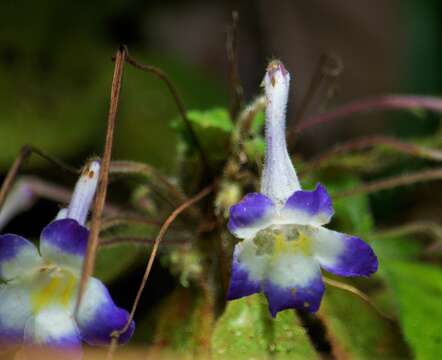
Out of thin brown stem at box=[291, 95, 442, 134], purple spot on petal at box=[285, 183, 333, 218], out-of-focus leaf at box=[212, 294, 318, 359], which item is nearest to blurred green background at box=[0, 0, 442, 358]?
thin brown stem at box=[291, 95, 442, 134]

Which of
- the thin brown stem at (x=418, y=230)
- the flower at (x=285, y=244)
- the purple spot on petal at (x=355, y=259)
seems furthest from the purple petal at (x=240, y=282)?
the thin brown stem at (x=418, y=230)

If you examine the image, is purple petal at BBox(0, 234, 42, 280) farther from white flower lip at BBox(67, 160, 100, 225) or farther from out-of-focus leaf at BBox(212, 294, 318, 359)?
out-of-focus leaf at BBox(212, 294, 318, 359)

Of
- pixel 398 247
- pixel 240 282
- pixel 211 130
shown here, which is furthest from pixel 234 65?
pixel 398 247

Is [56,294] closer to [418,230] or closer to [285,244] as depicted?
[285,244]

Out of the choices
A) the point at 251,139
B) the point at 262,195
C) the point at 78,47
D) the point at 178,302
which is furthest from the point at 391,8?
the point at 262,195

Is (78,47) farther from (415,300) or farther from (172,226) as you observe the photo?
(415,300)
